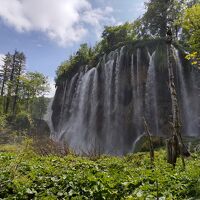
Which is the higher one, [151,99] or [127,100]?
[127,100]

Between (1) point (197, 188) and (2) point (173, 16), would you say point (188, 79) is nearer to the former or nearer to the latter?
(2) point (173, 16)

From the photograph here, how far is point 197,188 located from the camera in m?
5.67

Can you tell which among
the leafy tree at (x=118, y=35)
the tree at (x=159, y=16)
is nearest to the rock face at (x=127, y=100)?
the tree at (x=159, y=16)

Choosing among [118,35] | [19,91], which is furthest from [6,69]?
[118,35]

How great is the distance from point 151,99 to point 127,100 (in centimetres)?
303

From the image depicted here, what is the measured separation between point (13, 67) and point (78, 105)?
110ft

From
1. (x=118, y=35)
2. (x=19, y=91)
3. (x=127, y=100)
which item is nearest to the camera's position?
(x=127, y=100)

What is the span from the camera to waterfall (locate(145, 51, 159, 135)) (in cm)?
2997

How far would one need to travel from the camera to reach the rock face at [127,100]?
2993cm

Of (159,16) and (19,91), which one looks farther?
(19,91)

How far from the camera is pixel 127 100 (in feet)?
108

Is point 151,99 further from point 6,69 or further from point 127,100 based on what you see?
point 6,69

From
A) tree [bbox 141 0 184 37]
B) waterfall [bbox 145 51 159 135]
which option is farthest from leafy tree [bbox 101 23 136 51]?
waterfall [bbox 145 51 159 135]

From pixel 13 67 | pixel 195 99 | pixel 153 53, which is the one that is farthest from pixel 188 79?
pixel 13 67
